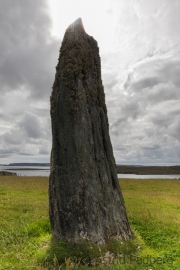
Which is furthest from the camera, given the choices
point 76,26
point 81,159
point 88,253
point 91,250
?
point 76,26

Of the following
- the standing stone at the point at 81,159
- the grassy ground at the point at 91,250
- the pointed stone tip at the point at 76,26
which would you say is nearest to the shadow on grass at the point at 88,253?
the grassy ground at the point at 91,250

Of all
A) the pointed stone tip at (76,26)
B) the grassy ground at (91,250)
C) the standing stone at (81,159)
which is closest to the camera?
the grassy ground at (91,250)

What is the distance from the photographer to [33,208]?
61.1 feet

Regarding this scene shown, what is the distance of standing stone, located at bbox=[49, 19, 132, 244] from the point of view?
10031 mm

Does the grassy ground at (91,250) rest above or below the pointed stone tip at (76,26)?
below

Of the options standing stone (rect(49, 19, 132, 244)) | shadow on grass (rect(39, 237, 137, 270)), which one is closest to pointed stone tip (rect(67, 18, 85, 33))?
standing stone (rect(49, 19, 132, 244))

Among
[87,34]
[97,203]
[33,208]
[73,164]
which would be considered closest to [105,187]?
[97,203]

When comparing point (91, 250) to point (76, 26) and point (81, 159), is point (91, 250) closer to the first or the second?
point (81, 159)

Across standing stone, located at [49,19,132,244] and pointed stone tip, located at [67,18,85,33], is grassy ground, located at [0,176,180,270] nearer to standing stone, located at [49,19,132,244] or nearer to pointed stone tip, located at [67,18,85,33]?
standing stone, located at [49,19,132,244]

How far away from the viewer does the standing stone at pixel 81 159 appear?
10031 millimetres

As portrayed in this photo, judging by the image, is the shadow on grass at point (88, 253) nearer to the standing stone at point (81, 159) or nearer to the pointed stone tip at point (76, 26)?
the standing stone at point (81, 159)

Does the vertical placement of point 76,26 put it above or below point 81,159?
above

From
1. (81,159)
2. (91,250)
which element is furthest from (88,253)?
(81,159)

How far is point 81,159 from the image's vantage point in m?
10.2
